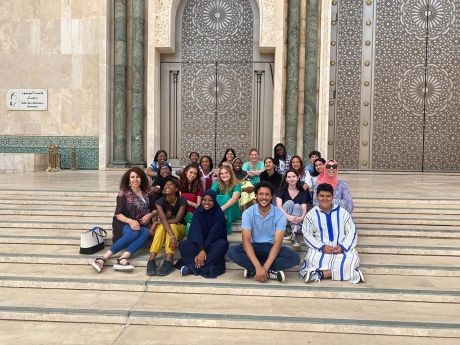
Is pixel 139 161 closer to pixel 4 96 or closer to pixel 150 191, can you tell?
pixel 4 96

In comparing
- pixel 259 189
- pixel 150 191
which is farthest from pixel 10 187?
pixel 259 189

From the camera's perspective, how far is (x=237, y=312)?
9.46 ft

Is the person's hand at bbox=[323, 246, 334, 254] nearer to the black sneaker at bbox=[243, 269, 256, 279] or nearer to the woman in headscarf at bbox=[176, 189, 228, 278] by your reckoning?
the black sneaker at bbox=[243, 269, 256, 279]

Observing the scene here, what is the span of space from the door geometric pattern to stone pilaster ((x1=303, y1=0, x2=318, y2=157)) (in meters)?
1.31

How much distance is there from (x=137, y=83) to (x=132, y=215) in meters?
6.16

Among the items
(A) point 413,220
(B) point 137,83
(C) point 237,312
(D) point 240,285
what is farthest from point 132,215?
(B) point 137,83

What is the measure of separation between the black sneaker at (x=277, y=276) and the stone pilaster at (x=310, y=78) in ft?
20.1

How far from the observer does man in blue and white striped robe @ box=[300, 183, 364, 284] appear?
3418 millimetres

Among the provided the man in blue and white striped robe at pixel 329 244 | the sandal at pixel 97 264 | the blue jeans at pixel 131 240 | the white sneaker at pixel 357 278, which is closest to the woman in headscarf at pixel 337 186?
the man in blue and white striped robe at pixel 329 244

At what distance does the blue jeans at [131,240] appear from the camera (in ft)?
12.5

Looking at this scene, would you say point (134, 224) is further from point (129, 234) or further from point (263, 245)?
point (263, 245)

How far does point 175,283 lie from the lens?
3.32m

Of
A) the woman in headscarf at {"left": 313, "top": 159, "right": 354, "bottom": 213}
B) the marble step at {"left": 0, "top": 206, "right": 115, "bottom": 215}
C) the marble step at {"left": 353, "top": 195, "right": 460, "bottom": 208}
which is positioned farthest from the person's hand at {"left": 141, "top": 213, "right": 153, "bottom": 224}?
the marble step at {"left": 353, "top": 195, "right": 460, "bottom": 208}

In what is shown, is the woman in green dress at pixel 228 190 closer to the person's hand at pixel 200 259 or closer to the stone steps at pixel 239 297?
the stone steps at pixel 239 297
